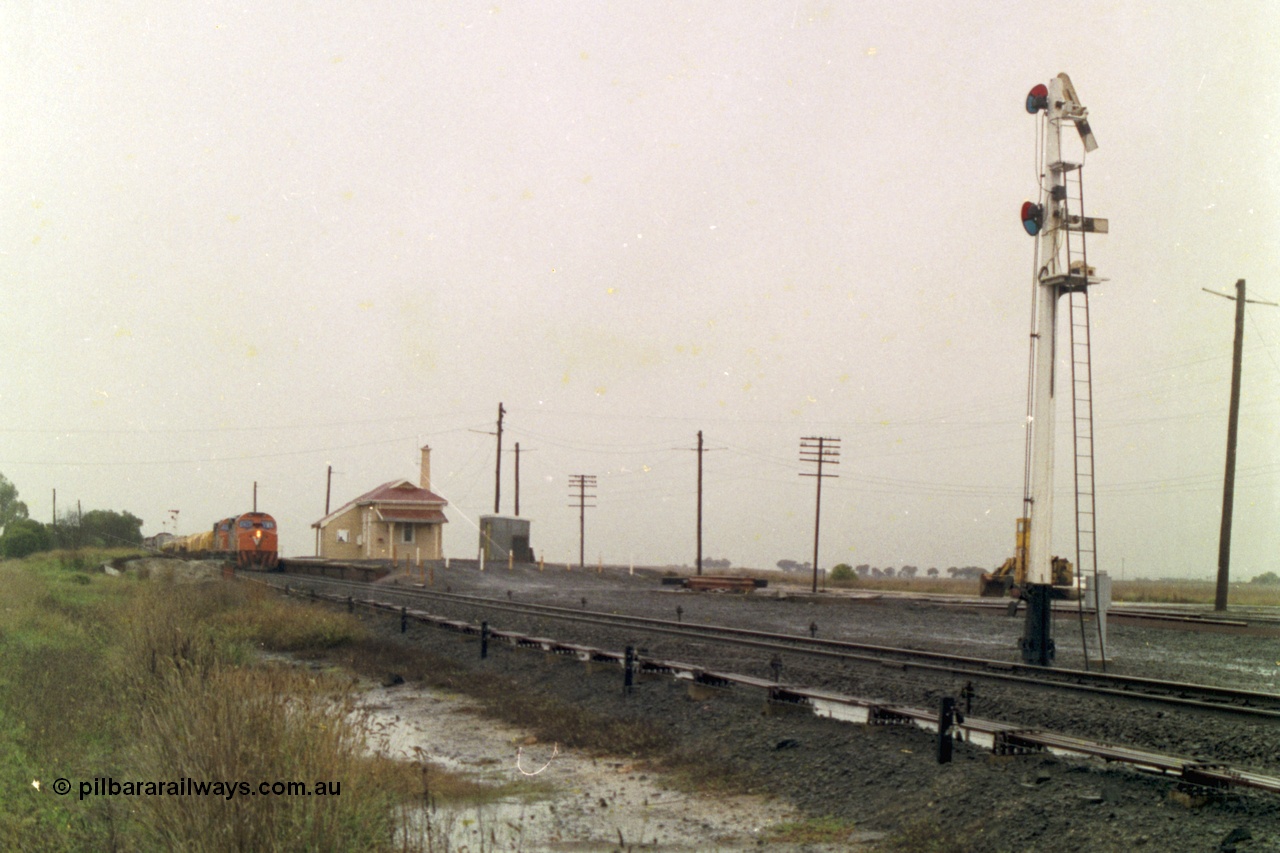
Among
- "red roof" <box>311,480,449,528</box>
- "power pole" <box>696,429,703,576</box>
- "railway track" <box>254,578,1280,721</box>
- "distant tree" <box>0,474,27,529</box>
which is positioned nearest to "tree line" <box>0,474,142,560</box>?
"distant tree" <box>0,474,27,529</box>

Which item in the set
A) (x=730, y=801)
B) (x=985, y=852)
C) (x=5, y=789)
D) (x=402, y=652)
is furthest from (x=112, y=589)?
(x=985, y=852)

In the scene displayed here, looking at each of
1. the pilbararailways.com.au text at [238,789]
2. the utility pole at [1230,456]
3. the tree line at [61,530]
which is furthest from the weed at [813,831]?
the tree line at [61,530]

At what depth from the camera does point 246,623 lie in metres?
20.9

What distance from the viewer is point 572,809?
8.20m

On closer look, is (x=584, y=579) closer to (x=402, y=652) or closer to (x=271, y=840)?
(x=402, y=652)

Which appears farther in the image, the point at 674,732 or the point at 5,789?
the point at 674,732

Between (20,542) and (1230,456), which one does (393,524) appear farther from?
(1230,456)

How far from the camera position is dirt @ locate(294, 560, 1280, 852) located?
6910 millimetres

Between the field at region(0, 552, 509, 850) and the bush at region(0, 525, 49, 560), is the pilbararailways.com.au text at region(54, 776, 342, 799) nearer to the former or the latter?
the field at region(0, 552, 509, 850)

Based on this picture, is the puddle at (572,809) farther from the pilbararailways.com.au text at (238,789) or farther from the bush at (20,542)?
the bush at (20,542)

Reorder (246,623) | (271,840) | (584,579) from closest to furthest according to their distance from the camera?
(271,840) < (246,623) < (584,579)

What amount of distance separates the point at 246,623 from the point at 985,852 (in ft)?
58.8

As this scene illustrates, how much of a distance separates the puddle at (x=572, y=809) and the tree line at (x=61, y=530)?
66.0 meters

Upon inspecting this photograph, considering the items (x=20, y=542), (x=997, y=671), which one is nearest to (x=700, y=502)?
(x=997, y=671)
